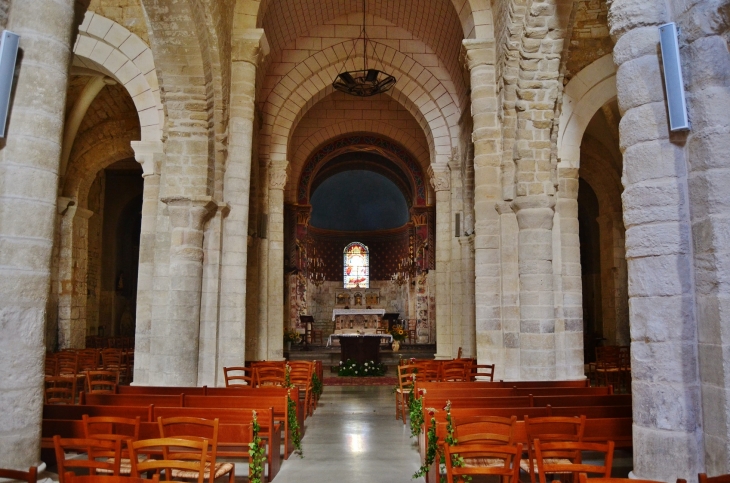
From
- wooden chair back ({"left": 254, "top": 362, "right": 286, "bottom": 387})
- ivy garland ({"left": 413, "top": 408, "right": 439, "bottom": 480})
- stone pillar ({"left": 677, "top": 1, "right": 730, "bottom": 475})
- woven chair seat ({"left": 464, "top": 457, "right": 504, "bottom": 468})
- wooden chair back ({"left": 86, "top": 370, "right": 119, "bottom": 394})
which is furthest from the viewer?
Answer: wooden chair back ({"left": 254, "top": 362, "right": 286, "bottom": 387})

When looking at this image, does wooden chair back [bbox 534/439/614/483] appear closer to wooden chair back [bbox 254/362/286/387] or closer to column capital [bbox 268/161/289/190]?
wooden chair back [bbox 254/362/286/387]

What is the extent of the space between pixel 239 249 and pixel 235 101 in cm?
255

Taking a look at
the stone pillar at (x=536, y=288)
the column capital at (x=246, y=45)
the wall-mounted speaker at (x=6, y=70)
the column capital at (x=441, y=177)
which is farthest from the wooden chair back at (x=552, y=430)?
the column capital at (x=441, y=177)

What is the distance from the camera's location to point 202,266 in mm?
9930

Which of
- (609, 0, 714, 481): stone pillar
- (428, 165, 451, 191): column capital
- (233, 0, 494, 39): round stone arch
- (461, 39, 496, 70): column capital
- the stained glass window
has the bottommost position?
(609, 0, 714, 481): stone pillar

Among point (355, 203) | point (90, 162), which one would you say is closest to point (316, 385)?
point (90, 162)

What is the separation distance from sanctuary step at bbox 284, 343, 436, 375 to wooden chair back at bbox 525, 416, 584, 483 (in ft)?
36.4

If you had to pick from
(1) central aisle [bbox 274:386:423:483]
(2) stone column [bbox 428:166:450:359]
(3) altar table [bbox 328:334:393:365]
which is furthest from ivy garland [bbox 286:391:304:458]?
(2) stone column [bbox 428:166:450:359]

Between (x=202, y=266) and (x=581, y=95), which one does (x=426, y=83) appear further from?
(x=202, y=266)

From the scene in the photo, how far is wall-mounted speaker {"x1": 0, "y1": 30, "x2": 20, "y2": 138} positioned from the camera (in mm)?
3797

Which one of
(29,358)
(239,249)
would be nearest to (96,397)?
(29,358)

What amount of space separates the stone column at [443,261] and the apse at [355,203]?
47.9 feet

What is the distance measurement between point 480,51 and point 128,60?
6014mm

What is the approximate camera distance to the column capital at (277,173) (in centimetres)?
1571
